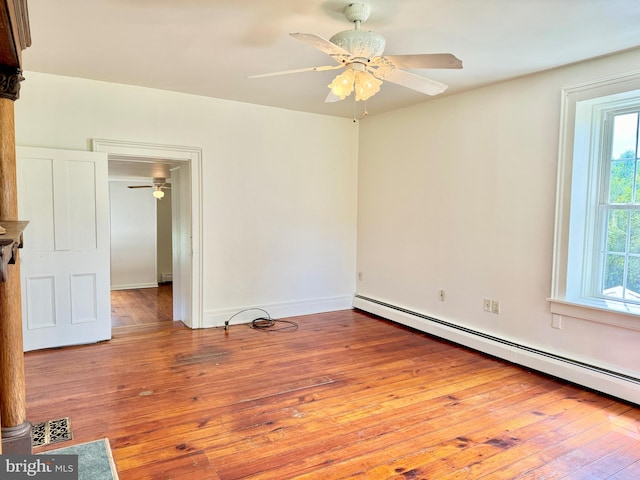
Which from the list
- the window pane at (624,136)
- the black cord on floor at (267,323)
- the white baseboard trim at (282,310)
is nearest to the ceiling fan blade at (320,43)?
the window pane at (624,136)

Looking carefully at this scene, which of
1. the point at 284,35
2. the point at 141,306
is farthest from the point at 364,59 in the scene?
the point at 141,306

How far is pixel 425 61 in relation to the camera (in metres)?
2.31

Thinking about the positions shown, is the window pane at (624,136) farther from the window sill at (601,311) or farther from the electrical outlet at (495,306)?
the electrical outlet at (495,306)

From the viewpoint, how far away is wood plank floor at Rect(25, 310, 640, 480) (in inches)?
87.6

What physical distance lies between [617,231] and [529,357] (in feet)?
4.08

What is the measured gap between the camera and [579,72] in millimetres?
3262

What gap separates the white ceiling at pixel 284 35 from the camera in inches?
96.1

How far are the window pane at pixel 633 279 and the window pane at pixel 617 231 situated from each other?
11 cm

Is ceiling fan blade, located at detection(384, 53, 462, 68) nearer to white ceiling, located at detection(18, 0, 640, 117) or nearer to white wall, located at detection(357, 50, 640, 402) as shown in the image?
white ceiling, located at detection(18, 0, 640, 117)

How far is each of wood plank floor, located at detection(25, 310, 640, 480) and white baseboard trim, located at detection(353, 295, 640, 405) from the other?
9 centimetres

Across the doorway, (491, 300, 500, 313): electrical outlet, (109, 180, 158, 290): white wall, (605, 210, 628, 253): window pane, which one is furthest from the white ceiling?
(109, 180, 158, 290): white wall

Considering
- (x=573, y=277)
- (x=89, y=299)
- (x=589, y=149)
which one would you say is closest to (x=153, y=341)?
(x=89, y=299)

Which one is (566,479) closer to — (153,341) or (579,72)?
(579,72)

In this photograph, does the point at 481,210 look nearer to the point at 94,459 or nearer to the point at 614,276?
the point at 614,276
